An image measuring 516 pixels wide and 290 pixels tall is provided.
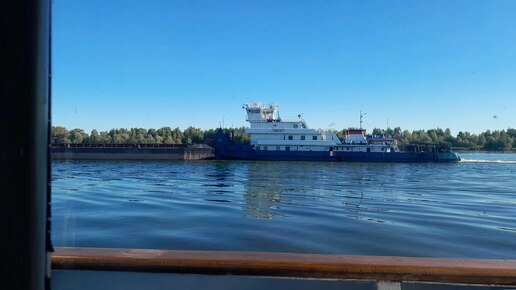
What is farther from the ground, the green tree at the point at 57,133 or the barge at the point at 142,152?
the green tree at the point at 57,133

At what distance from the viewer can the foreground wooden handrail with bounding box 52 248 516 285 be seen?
6.48ft

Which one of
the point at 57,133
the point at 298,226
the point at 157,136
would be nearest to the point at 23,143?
the point at 57,133

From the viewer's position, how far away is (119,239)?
6.00 meters

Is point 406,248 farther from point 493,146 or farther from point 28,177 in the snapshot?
point 493,146

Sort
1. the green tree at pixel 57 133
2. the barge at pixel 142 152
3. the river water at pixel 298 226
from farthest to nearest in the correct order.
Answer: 1. the barge at pixel 142 152
2. the river water at pixel 298 226
3. the green tree at pixel 57 133

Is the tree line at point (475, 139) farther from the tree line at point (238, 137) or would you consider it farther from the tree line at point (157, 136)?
the tree line at point (157, 136)

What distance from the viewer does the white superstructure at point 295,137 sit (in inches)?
1708

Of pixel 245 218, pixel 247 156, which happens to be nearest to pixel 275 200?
pixel 245 218

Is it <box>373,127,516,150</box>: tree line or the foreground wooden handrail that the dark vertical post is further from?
<box>373,127,516,150</box>: tree line

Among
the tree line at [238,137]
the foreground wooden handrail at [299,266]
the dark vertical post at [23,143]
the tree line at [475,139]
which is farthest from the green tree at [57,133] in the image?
the tree line at [475,139]

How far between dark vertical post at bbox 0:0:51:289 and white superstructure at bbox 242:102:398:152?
42336mm

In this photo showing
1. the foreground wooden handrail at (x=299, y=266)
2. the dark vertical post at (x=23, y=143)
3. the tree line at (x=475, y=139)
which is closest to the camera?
the dark vertical post at (x=23, y=143)

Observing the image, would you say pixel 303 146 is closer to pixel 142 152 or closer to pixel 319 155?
pixel 319 155

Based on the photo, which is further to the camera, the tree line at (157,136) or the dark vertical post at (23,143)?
the tree line at (157,136)
